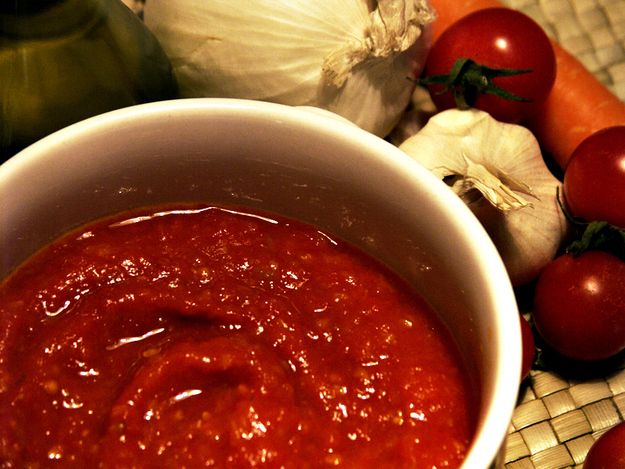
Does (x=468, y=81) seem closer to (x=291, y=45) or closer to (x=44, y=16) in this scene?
(x=291, y=45)

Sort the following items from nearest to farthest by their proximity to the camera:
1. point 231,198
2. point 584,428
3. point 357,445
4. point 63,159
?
point 357,445, point 63,159, point 231,198, point 584,428

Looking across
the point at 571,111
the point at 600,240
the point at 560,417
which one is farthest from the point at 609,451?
the point at 571,111

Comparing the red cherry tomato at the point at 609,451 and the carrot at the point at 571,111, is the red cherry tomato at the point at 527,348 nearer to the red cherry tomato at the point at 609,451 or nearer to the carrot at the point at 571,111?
the red cherry tomato at the point at 609,451

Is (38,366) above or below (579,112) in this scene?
above

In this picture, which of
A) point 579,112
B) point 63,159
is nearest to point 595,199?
point 579,112

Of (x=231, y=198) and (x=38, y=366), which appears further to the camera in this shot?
(x=231, y=198)

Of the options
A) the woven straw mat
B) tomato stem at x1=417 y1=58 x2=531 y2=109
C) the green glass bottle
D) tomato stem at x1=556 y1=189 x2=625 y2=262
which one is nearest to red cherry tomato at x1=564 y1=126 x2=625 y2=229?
tomato stem at x1=556 y1=189 x2=625 y2=262

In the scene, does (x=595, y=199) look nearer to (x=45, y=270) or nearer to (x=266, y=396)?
(x=266, y=396)
